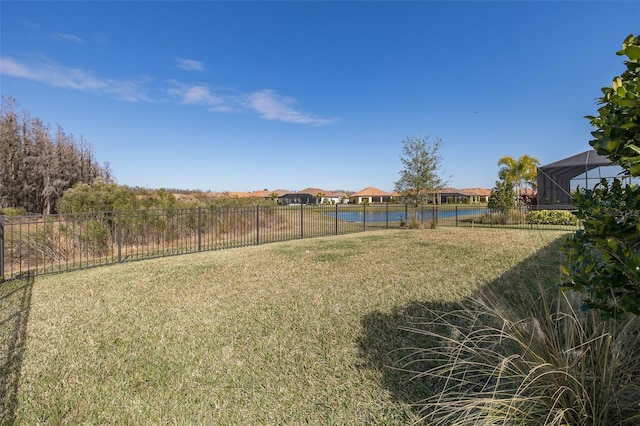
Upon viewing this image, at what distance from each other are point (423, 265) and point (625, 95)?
18.2 feet

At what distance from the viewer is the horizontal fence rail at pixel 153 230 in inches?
298

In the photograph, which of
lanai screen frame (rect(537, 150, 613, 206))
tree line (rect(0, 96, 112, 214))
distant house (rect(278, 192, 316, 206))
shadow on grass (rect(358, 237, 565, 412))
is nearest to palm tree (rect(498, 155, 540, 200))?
lanai screen frame (rect(537, 150, 613, 206))

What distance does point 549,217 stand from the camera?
15.4 m

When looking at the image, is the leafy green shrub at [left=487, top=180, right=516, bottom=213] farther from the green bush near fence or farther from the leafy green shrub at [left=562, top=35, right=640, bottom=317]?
the leafy green shrub at [left=562, top=35, right=640, bottom=317]

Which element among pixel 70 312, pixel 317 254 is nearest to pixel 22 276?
pixel 70 312

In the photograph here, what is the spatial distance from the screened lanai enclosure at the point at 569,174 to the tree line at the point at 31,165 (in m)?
31.2

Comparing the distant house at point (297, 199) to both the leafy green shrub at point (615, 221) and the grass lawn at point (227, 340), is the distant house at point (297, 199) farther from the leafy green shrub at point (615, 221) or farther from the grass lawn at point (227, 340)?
the leafy green shrub at point (615, 221)

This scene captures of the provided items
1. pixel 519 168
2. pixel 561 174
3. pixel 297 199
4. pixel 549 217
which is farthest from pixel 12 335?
pixel 297 199

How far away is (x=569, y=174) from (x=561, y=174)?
0.38m

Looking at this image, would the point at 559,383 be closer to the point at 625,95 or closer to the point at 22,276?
Answer: the point at 625,95

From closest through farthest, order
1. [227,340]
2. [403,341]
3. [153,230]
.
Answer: [403,341] < [227,340] < [153,230]

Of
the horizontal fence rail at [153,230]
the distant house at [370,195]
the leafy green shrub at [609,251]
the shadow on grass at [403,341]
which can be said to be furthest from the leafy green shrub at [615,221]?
the distant house at [370,195]

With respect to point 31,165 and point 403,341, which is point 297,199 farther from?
point 403,341

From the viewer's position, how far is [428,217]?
1656cm
